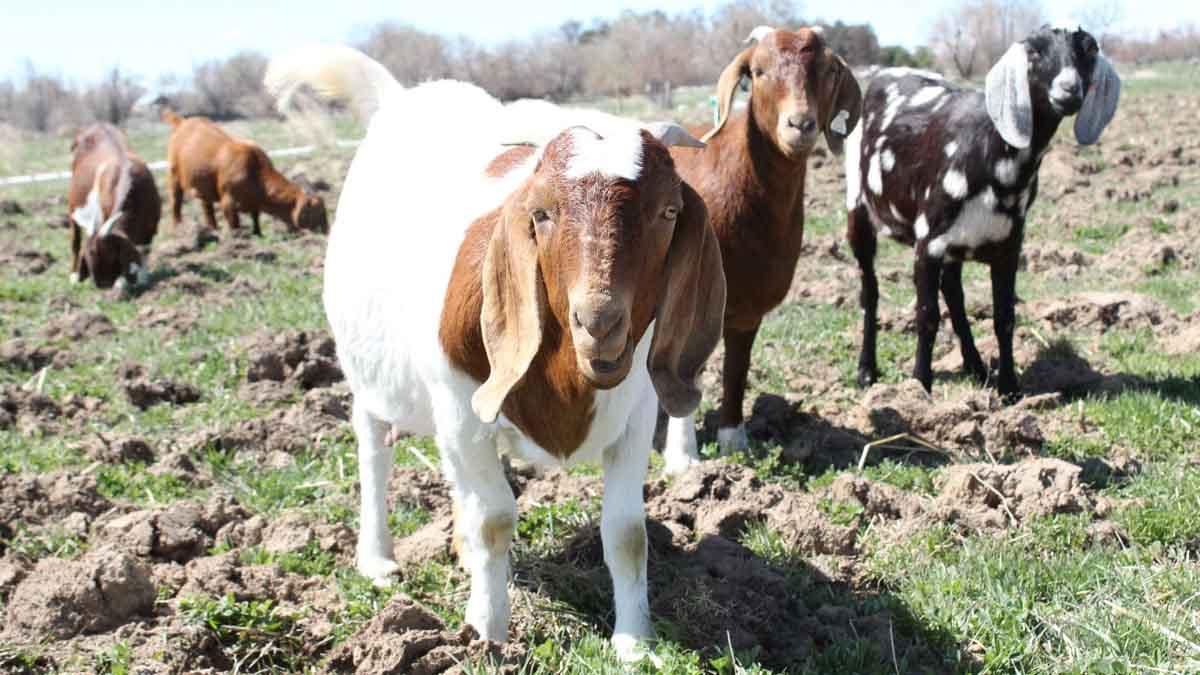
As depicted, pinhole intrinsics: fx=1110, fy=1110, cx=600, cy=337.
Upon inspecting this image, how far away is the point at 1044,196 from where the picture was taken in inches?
521

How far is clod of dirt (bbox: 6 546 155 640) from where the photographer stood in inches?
145

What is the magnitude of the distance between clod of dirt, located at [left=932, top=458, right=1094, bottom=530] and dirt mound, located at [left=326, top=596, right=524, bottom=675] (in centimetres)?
210

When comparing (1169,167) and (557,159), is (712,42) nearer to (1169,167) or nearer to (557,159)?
(1169,167)

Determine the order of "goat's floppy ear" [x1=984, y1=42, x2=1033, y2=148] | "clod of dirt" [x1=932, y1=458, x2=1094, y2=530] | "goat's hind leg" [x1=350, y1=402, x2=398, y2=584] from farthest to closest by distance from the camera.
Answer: "goat's floppy ear" [x1=984, y1=42, x2=1033, y2=148] → "clod of dirt" [x1=932, y1=458, x2=1094, y2=530] → "goat's hind leg" [x1=350, y1=402, x2=398, y2=584]

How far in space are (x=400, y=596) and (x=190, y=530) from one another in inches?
49.2

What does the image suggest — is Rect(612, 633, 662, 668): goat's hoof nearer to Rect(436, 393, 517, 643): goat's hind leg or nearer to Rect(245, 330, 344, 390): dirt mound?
Rect(436, 393, 517, 643): goat's hind leg

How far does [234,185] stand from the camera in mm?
14570

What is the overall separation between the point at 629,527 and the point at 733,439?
2301 mm

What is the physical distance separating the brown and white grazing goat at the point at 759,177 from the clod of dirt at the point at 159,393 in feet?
10.4

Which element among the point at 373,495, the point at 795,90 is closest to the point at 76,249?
the point at 373,495

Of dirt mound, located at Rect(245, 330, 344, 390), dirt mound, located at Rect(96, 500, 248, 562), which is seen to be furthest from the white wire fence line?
dirt mound, located at Rect(96, 500, 248, 562)

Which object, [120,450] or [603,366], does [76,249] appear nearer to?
[120,450]

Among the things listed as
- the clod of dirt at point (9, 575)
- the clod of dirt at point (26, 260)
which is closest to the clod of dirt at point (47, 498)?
the clod of dirt at point (9, 575)

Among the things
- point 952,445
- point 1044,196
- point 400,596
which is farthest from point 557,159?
point 1044,196
